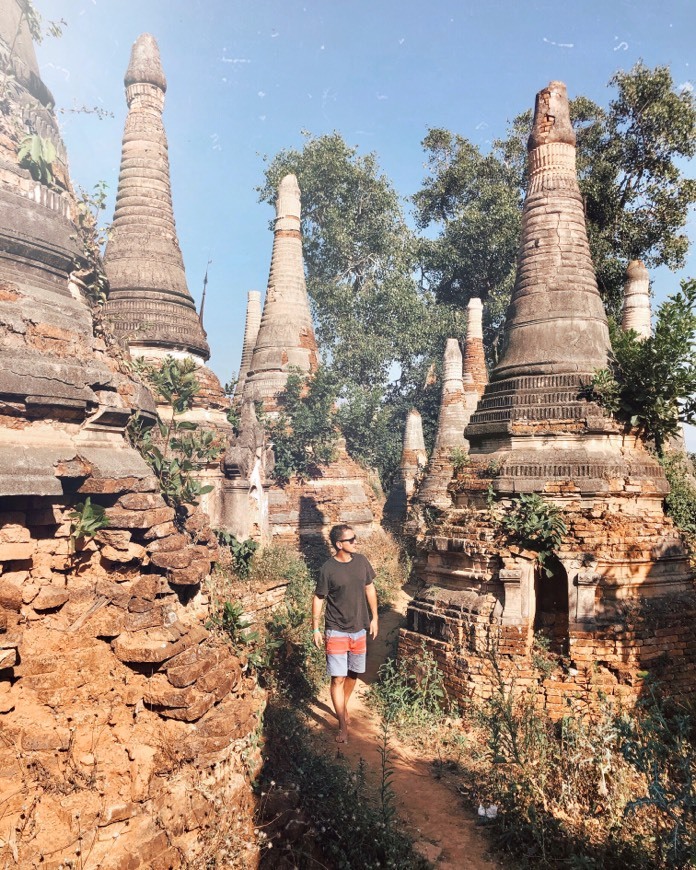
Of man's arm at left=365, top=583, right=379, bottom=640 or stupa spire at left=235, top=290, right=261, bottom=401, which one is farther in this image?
stupa spire at left=235, top=290, right=261, bottom=401

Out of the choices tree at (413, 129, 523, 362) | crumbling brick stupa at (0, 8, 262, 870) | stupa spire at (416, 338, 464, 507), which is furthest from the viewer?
tree at (413, 129, 523, 362)

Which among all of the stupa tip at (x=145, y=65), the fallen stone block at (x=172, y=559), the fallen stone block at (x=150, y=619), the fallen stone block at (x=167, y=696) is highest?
the stupa tip at (x=145, y=65)

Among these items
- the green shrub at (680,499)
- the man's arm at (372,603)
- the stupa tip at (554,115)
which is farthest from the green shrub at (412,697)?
the stupa tip at (554,115)

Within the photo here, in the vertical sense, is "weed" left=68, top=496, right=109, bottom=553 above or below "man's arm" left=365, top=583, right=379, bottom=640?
above

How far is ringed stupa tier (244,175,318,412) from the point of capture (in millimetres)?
14305

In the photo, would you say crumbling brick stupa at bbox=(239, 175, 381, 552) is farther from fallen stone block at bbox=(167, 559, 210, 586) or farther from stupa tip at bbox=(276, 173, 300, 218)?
fallen stone block at bbox=(167, 559, 210, 586)

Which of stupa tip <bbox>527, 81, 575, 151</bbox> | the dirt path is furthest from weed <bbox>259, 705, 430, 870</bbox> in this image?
stupa tip <bbox>527, 81, 575, 151</bbox>

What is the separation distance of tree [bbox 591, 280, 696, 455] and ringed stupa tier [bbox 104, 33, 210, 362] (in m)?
6.38

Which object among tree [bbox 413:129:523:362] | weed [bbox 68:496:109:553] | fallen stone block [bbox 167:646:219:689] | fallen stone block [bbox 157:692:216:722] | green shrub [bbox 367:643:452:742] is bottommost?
green shrub [bbox 367:643:452:742]

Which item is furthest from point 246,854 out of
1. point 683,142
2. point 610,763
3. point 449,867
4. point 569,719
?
point 683,142

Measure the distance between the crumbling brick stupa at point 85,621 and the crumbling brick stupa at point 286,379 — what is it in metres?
7.31

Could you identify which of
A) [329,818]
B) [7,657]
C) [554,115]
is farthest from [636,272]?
[7,657]

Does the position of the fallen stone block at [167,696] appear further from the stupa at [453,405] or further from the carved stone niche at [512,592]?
the stupa at [453,405]

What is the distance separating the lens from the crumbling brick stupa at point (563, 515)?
5883 mm
